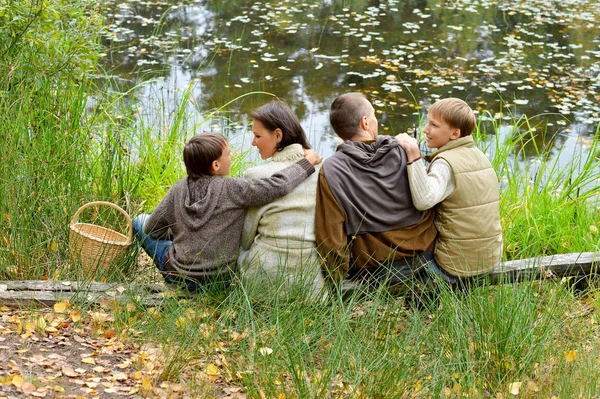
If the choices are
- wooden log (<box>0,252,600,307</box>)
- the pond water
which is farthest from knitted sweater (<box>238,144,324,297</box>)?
the pond water

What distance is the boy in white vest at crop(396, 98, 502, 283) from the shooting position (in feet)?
12.2

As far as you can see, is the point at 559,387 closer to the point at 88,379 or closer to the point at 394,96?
the point at 88,379

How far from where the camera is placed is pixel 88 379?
3037 millimetres

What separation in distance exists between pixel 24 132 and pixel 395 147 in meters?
2.05

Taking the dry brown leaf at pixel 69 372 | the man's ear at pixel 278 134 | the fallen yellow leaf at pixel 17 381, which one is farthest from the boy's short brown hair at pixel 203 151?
the fallen yellow leaf at pixel 17 381

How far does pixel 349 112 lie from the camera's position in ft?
12.4

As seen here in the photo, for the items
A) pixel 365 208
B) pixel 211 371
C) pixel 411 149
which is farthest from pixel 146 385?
pixel 411 149

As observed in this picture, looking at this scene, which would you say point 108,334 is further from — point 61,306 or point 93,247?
point 93,247

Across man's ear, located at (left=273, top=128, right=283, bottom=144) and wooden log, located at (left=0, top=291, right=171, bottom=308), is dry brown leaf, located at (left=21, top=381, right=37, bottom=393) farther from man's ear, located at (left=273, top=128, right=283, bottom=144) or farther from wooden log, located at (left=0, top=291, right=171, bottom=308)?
man's ear, located at (left=273, top=128, right=283, bottom=144)

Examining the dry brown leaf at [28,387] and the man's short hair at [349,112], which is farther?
the man's short hair at [349,112]

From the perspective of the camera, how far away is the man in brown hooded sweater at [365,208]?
3658mm

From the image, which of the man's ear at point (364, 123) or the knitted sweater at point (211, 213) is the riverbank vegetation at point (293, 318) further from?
the man's ear at point (364, 123)

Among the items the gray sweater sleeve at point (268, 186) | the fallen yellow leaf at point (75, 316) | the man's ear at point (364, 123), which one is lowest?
the fallen yellow leaf at point (75, 316)

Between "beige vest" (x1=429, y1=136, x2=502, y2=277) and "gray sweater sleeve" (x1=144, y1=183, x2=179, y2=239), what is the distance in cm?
126
